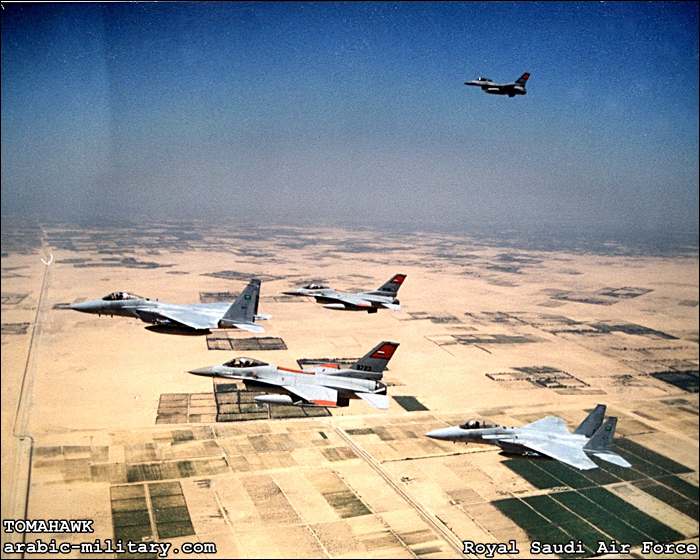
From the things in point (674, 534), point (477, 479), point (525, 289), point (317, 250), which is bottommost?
point (674, 534)

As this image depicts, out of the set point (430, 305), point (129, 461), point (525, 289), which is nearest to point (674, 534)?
point (430, 305)

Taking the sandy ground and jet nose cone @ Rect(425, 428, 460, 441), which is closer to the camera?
jet nose cone @ Rect(425, 428, 460, 441)

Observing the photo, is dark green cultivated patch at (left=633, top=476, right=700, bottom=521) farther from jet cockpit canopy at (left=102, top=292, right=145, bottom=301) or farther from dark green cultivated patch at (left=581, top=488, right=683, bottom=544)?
jet cockpit canopy at (left=102, top=292, right=145, bottom=301)

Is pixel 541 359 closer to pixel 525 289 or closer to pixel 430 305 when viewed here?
pixel 430 305

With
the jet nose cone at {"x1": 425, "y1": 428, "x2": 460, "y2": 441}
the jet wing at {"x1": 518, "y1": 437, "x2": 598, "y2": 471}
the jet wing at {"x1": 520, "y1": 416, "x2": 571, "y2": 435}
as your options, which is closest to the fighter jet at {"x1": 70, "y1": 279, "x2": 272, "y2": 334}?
the jet wing at {"x1": 518, "y1": 437, "x2": 598, "y2": 471}

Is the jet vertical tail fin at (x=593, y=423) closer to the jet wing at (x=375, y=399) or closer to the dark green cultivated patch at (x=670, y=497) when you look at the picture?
the jet wing at (x=375, y=399)

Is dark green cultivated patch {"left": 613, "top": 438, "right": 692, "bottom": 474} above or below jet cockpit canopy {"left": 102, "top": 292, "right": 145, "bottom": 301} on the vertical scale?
below

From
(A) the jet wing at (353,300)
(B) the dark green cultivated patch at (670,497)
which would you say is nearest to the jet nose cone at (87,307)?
(A) the jet wing at (353,300)
